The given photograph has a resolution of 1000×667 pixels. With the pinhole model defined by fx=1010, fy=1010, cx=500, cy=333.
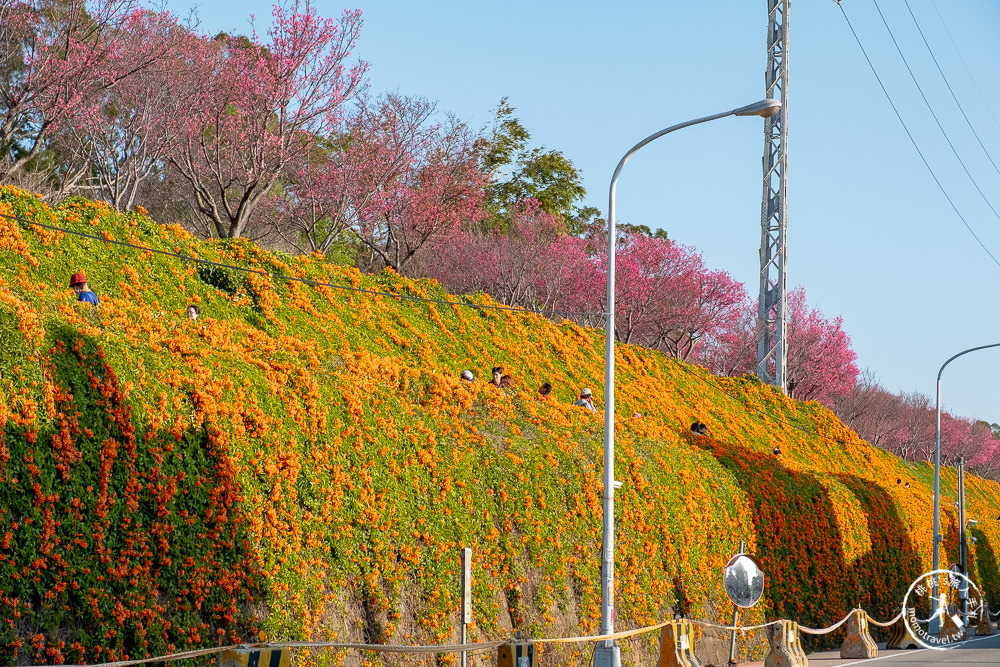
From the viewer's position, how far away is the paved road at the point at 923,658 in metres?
20.0

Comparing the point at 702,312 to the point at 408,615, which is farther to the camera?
the point at 702,312

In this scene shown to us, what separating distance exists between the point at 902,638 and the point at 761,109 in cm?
1723

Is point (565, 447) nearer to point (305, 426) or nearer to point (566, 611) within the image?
A: point (566, 611)

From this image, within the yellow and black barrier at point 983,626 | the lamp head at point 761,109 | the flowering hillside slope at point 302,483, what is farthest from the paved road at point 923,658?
the lamp head at point 761,109

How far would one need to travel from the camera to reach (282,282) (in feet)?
76.3

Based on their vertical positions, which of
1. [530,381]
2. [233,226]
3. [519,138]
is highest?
[519,138]

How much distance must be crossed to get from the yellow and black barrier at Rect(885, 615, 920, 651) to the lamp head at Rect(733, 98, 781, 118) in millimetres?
16482

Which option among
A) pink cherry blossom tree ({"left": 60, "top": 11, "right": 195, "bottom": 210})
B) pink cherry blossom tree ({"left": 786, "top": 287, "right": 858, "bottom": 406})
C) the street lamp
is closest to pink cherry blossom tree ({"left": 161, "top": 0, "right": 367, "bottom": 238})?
pink cherry blossom tree ({"left": 60, "top": 11, "right": 195, "bottom": 210})

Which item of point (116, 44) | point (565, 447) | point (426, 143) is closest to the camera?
point (565, 447)

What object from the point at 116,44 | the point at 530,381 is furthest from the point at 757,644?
the point at 116,44

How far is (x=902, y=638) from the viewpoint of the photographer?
84.3 ft

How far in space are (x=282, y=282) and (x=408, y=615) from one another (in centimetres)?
1215

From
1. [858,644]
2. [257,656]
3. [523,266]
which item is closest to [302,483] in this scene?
[257,656]

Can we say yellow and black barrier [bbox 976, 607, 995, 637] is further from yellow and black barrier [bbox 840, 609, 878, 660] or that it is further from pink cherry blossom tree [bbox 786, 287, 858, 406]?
pink cherry blossom tree [bbox 786, 287, 858, 406]
